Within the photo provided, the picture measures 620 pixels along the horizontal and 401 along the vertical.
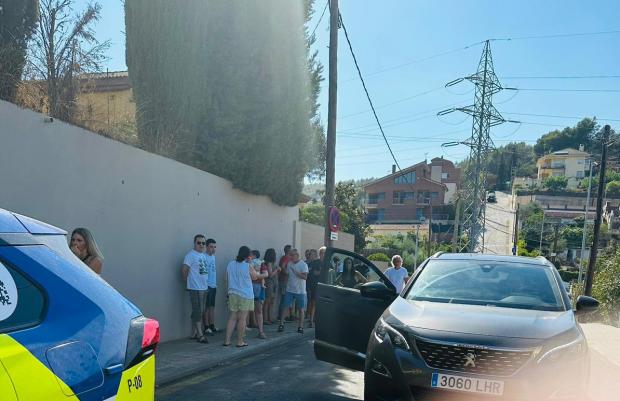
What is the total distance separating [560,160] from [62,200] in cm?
13152

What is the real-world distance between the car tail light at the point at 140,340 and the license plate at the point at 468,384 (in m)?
2.32

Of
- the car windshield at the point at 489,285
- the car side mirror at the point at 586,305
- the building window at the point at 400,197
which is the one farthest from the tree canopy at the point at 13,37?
the building window at the point at 400,197

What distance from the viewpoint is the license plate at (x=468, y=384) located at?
397 centimetres

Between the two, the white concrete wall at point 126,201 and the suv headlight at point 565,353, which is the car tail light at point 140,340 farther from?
the white concrete wall at point 126,201

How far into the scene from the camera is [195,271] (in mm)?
9023

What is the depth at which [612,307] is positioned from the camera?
18.1 metres

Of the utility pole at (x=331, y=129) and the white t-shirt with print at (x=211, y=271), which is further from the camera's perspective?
the utility pole at (x=331, y=129)

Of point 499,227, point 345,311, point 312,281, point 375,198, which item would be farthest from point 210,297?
point 499,227

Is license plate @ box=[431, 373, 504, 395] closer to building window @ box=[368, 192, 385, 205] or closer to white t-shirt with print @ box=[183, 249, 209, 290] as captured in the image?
white t-shirt with print @ box=[183, 249, 209, 290]

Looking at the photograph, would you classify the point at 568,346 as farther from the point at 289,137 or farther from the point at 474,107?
the point at 474,107

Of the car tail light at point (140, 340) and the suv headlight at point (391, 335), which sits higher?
the car tail light at point (140, 340)

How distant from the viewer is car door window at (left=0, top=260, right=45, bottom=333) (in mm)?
2016

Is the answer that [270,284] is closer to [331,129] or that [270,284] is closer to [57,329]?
[331,129]

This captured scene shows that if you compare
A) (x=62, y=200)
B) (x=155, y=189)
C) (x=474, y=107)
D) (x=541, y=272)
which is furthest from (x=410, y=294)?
(x=474, y=107)
